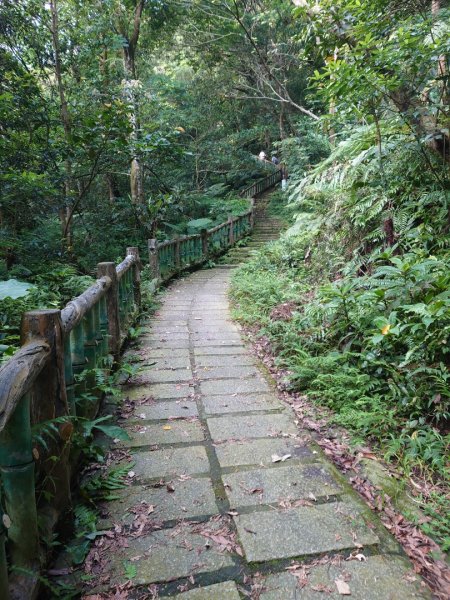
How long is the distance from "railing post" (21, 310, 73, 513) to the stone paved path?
355mm

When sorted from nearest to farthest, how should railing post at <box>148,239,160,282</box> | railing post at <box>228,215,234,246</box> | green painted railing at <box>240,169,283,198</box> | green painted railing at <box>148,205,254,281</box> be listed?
railing post at <box>148,239,160,282</box>, green painted railing at <box>148,205,254,281</box>, railing post at <box>228,215,234,246</box>, green painted railing at <box>240,169,283,198</box>

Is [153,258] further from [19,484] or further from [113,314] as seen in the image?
[19,484]

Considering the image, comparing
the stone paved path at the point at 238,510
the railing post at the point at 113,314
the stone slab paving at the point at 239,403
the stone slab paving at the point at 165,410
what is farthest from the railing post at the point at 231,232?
the stone slab paving at the point at 165,410

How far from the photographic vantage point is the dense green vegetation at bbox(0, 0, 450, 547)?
2.97 meters

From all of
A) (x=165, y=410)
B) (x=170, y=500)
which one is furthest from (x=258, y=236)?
(x=170, y=500)

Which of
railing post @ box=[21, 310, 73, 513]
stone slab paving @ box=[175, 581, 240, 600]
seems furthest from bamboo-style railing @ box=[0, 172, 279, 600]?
stone slab paving @ box=[175, 581, 240, 600]

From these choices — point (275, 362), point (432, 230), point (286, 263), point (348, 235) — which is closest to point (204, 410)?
point (275, 362)

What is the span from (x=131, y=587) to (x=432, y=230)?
4.22 m

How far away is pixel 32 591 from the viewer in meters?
1.44

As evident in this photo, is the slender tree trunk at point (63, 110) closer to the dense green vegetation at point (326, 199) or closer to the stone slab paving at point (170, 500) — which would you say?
the dense green vegetation at point (326, 199)

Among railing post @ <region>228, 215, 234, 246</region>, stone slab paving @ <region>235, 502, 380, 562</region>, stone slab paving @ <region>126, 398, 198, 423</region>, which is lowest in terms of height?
stone slab paving @ <region>126, 398, 198, 423</region>

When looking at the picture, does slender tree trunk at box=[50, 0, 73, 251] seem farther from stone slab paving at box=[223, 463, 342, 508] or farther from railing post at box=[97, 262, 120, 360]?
stone slab paving at box=[223, 463, 342, 508]

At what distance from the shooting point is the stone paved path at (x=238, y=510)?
165cm

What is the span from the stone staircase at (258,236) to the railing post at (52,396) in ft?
30.6
